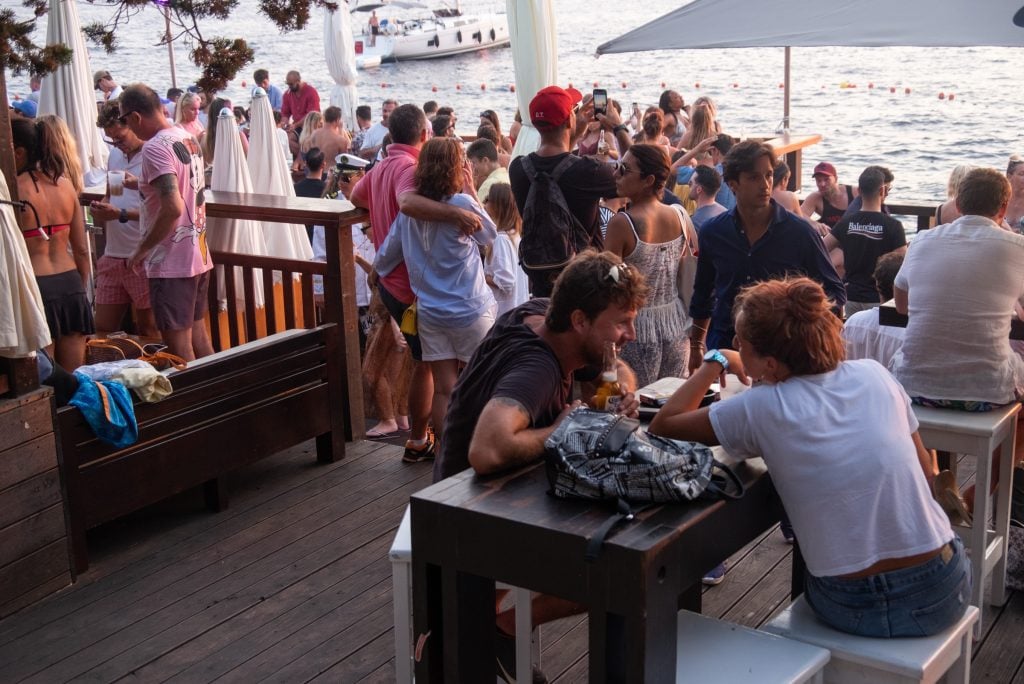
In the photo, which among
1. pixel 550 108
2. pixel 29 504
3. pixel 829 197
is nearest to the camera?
pixel 29 504

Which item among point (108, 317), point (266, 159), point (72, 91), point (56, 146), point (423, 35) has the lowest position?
point (108, 317)

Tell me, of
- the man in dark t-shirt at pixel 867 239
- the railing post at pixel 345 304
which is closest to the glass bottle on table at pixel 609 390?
the railing post at pixel 345 304

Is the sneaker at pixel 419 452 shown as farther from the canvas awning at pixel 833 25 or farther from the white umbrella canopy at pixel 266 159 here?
the canvas awning at pixel 833 25

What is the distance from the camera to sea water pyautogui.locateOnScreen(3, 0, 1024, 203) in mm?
31172

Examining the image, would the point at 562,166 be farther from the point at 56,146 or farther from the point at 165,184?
the point at 56,146

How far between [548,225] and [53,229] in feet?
7.45

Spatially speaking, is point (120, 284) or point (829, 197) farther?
point (829, 197)

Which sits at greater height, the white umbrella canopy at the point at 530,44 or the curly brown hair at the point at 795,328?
the white umbrella canopy at the point at 530,44

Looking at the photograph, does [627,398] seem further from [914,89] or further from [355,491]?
[914,89]

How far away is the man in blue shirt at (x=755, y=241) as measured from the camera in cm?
418

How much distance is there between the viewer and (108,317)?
6.45 meters

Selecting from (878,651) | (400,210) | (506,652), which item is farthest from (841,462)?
(400,210)

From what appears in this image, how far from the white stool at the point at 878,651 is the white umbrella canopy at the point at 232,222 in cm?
425

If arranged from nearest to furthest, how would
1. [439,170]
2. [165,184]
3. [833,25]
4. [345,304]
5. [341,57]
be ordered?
[439,170] < [165,184] < [345,304] < [833,25] < [341,57]
